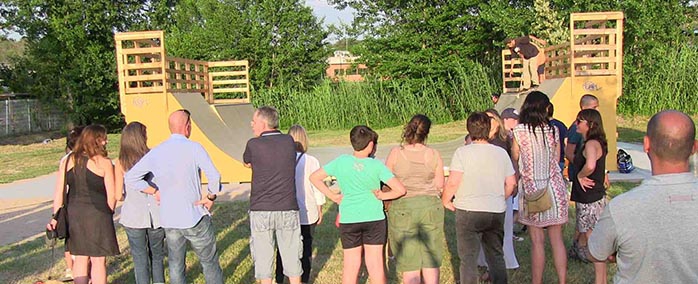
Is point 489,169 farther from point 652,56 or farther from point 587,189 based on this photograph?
point 652,56

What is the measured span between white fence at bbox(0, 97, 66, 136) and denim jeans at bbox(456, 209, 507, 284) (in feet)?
88.0

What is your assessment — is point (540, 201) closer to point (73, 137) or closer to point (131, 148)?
point (131, 148)

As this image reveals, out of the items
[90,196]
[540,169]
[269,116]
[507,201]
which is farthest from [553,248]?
[90,196]

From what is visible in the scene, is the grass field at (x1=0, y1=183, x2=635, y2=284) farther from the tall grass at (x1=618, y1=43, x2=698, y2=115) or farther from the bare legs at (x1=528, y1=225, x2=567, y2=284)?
the tall grass at (x1=618, y1=43, x2=698, y2=115)

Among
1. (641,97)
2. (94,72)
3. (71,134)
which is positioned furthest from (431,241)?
(94,72)

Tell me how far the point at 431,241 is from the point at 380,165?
2.28 ft

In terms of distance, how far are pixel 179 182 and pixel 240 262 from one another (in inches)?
89.5

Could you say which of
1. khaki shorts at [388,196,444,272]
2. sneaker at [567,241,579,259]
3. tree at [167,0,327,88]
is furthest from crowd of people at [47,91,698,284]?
tree at [167,0,327,88]

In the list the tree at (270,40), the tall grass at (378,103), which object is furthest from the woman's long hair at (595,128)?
the tree at (270,40)

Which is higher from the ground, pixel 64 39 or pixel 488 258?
pixel 64 39

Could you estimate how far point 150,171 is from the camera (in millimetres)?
4391

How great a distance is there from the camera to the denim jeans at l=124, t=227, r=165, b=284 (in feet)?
15.7

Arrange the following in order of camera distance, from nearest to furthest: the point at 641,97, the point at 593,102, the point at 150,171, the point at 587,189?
the point at 150,171, the point at 587,189, the point at 593,102, the point at 641,97

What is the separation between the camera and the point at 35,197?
35.8 feet
